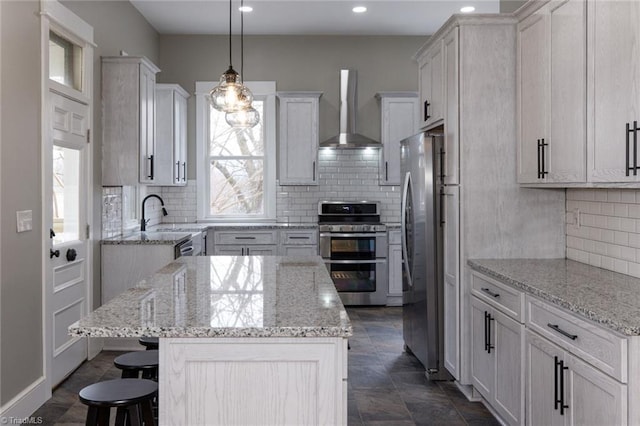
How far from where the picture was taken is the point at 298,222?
24.0ft

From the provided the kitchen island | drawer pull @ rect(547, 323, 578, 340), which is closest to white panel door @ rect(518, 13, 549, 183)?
drawer pull @ rect(547, 323, 578, 340)

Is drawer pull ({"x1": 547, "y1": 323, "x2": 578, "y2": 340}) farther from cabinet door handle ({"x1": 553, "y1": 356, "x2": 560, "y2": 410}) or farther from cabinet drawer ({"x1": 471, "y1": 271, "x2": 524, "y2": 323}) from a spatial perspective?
cabinet drawer ({"x1": 471, "y1": 271, "x2": 524, "y2": 323})

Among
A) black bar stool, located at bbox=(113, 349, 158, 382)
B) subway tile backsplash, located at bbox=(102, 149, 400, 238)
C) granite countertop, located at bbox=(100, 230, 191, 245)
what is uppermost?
subway tile backsplash, located at bbox=(102, 149, 400, 238)

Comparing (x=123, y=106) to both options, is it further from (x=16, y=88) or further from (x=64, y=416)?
(x=64, y=416)

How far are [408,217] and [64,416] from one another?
272cm

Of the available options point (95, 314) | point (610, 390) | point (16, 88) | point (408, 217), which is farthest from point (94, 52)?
point (610, 390)

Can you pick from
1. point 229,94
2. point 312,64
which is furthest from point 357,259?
point 229,94

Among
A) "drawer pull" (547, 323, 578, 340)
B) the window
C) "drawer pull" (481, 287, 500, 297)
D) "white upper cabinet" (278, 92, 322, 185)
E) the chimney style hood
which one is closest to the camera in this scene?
"drawer pull" (547, 323, 578, 340)

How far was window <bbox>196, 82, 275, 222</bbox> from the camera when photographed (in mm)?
7285

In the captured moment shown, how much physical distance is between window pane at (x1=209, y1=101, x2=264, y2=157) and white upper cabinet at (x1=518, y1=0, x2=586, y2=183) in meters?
4.26

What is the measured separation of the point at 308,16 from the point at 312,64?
2.69 feet

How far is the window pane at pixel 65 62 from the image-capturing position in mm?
4012

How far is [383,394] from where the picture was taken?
154 inches

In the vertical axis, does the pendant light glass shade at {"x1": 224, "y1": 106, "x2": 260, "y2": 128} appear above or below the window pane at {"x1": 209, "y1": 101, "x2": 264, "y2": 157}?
below
